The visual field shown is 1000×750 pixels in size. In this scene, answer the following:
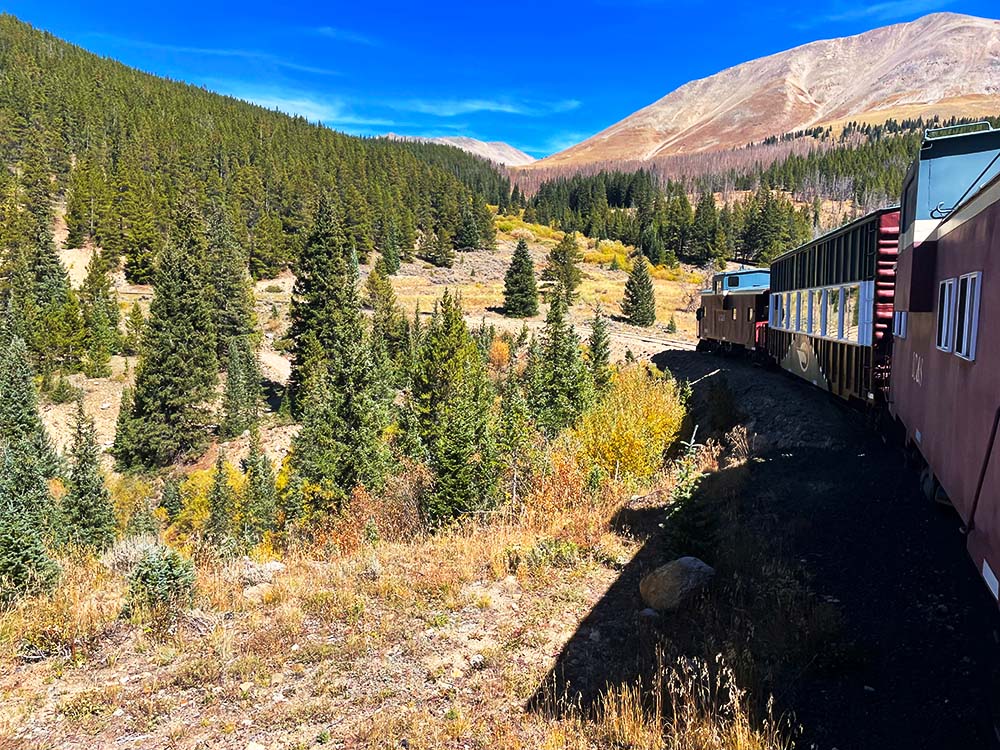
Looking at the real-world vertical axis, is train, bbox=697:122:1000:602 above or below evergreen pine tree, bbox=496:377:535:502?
above

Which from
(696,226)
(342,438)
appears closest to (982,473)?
(342,438)

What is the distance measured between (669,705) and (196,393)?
130 ft

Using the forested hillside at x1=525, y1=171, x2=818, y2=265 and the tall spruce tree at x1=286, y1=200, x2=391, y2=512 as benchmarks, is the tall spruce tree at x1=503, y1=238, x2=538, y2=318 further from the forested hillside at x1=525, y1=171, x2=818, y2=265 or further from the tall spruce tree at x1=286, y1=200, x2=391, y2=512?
the forested hillside at x1=525, y1=171, x2=818, y2=265

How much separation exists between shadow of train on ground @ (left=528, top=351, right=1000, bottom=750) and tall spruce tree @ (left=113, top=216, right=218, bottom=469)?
117 ft

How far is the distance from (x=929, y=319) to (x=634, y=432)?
1161cm

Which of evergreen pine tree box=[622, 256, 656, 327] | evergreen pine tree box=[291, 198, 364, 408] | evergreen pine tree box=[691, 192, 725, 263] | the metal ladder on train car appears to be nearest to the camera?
the metal ladder on train car

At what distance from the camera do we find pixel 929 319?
7168 mm

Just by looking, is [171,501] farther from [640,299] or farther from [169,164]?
[169,164]

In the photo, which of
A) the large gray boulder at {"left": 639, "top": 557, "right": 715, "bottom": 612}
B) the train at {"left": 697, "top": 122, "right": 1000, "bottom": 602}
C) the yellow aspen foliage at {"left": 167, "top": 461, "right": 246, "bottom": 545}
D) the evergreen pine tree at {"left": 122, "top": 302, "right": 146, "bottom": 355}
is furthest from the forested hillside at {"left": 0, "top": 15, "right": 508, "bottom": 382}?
the large gray boulder at {"left": 639, "top": 557, "right": 715, "bottom": 612}

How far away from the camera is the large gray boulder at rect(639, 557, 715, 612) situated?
698 cm

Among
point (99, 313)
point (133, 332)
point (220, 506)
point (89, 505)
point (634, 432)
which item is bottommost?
point (220, 506)

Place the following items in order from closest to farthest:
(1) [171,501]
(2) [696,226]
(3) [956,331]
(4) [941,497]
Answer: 1. (3) [956,331]
2. (4) [941,497]
3. (1) [171,501]
4. (2) [696,226]

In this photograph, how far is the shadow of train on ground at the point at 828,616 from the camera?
16.3ft

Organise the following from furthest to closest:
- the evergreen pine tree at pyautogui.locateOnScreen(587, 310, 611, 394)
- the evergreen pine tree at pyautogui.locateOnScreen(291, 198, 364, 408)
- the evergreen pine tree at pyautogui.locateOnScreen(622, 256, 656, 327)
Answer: the evergreen pine tree at pyautogui.locateOnScreen(622, 256, 656, 327) < the evergreen pine tree at pyautogui.locateOnScreen(291, 198, 364, 408) < the evergreen pine tree at pyautogui.locateOnScreen(587, 310, 611, 394)
